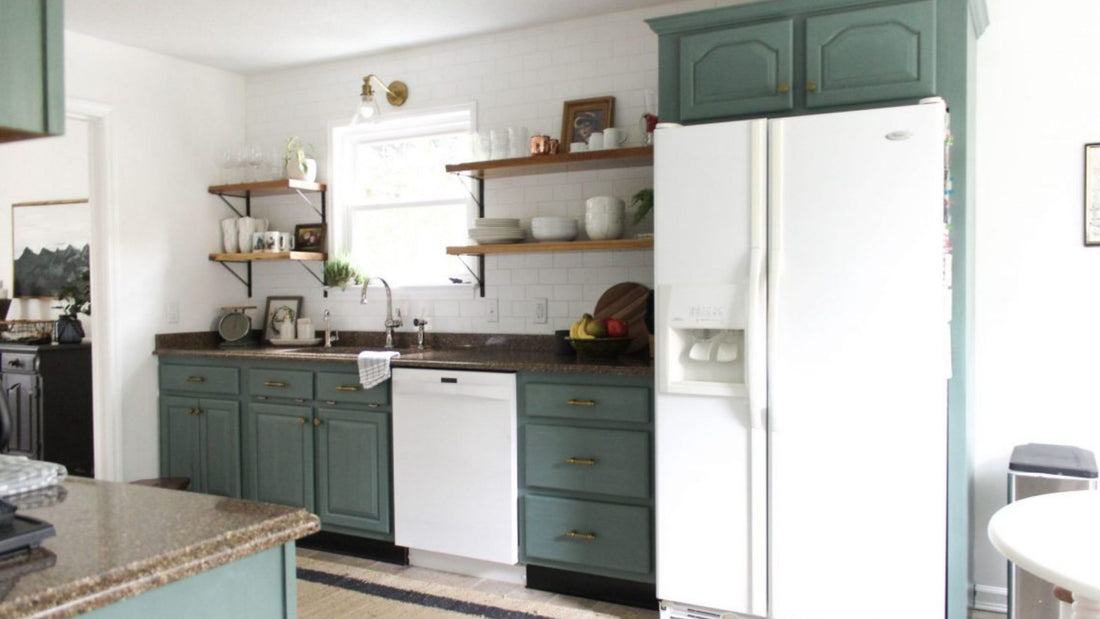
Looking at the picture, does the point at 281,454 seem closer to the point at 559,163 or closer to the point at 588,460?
the point at 588,460

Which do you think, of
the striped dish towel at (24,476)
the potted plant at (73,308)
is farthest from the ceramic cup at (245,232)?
the striped dish towel at (24,476)

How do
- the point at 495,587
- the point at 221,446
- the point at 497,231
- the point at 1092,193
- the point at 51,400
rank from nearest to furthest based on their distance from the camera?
the point at 1092,193 < the point at 495,587 < the point at 497,231 < the point at 221,446 < the point at 51,400

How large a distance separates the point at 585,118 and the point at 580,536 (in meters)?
1.88

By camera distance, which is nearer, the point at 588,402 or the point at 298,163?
the point at 588,402

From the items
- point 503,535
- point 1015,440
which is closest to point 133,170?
point 503,535

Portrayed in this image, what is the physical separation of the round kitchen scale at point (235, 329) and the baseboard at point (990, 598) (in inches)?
148

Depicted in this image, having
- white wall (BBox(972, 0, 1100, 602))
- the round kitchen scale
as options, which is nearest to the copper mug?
white wall (BBox(972, 0, 1100, 602))

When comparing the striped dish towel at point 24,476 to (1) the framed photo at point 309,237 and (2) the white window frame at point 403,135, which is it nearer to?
(2) the white window frame at point 403,135

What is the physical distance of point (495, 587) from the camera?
3506mm

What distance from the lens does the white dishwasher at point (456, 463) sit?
3.42 m

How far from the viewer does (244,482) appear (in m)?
4.16

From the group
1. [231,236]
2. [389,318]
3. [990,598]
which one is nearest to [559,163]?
[389,318]

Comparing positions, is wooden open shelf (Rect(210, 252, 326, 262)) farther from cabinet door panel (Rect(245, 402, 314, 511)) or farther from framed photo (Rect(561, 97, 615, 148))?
framed photo (Rect(561, 97, 615, 148))

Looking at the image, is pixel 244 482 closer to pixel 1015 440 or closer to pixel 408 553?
pixel 408 553
